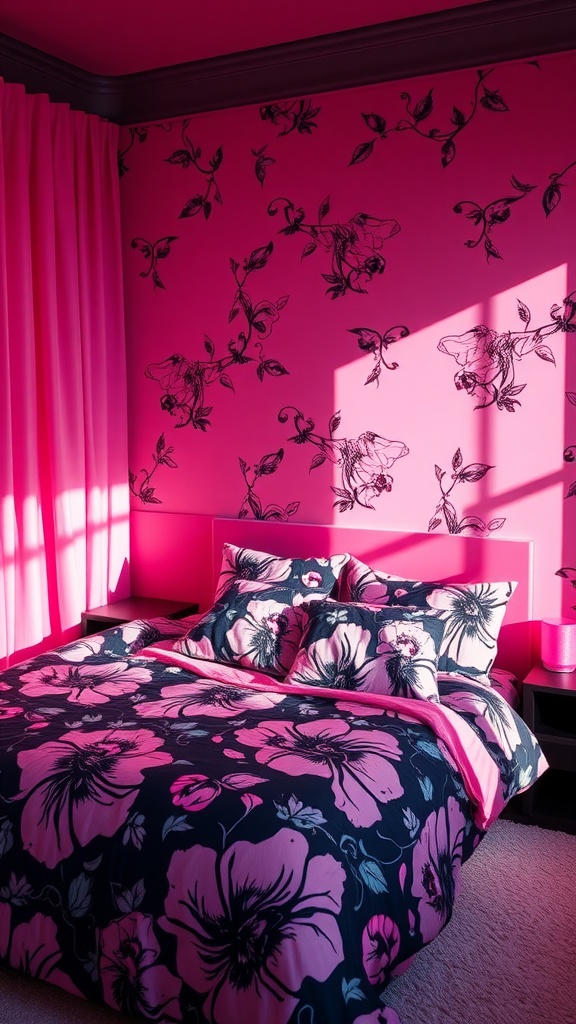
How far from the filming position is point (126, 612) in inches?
152

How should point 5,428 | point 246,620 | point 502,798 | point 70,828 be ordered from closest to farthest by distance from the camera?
point 70,828 < point 502,798 < point 246,620 < point 5,428

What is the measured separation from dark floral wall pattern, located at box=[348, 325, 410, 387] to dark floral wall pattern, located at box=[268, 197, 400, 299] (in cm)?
17

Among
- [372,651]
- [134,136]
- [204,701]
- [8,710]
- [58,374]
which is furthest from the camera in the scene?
[134,136]

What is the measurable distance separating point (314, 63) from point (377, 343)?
1116 mm

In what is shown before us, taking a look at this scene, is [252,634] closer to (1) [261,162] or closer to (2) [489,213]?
(2) [489,213]

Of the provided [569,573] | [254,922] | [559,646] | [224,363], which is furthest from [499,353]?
[254,922]

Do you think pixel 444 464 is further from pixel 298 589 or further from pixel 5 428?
pixel 5 428

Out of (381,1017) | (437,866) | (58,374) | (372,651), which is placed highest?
(58,374)

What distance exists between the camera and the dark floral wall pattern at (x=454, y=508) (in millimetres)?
3418

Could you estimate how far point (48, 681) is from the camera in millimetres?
2916

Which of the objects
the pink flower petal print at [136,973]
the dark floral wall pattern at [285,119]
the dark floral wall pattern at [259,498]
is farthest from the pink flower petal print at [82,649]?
the dark floral wall pattern at [285,119]

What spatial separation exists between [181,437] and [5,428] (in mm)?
852

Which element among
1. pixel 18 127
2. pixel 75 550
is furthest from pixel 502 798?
pixel 18 127

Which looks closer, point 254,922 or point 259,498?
point 254,922
